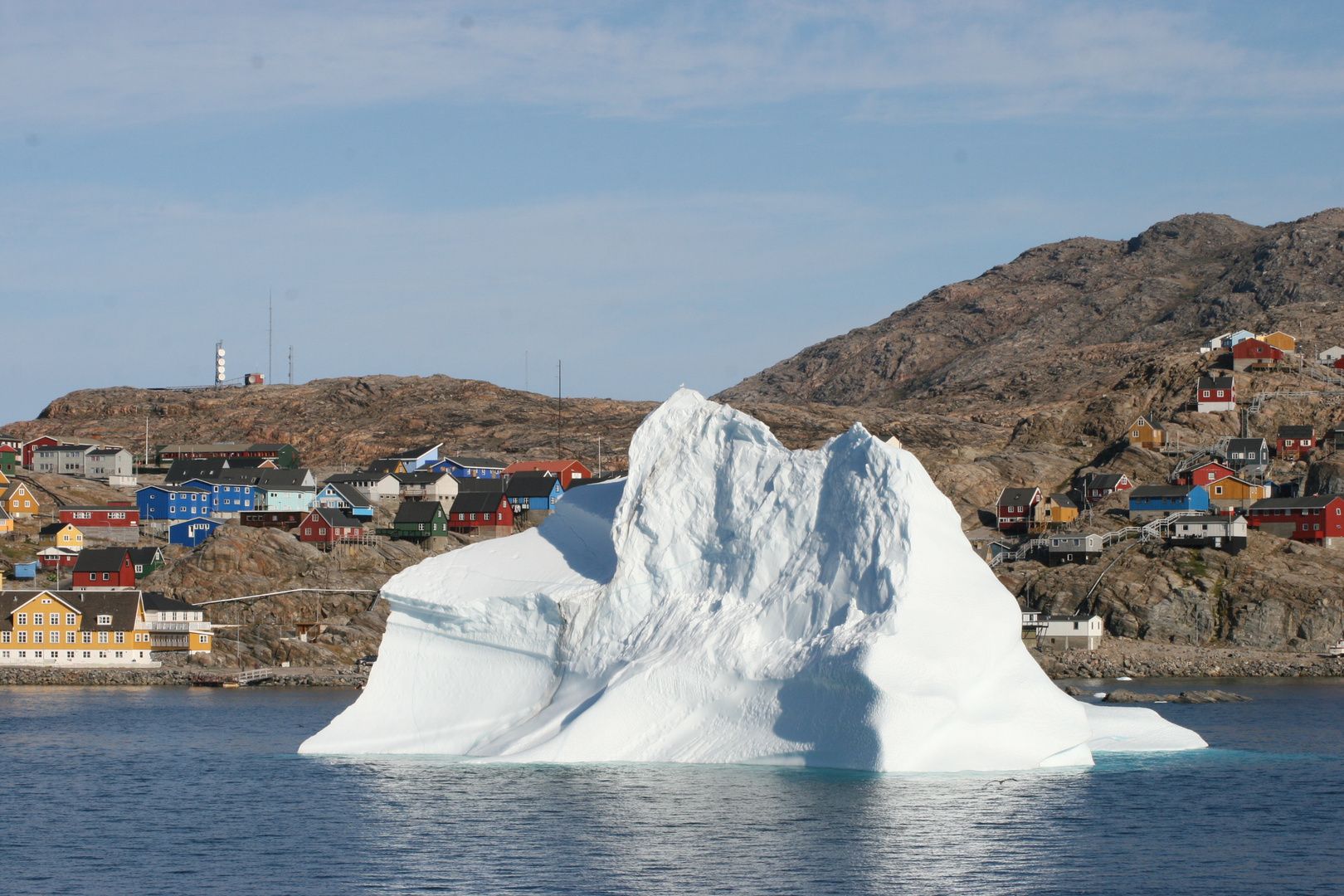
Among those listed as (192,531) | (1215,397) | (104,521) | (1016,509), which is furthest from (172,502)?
(1215,397)

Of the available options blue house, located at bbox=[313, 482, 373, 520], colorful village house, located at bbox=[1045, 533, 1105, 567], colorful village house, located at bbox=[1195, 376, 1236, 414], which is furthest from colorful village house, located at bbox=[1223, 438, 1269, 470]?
blue house, located at bbox=[313, 482, 373, 520]

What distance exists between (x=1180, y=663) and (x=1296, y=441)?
29.7m

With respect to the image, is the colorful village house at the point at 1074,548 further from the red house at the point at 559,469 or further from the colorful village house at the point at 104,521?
the colorful village house at the point at 104,521

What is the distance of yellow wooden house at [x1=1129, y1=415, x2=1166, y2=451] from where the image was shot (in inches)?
3784

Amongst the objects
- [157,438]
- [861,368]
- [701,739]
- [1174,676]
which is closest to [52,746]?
[701,739]

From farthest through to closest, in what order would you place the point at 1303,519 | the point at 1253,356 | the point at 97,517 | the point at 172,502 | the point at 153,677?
the point at 1253,356 → the point at 172,502 → the point at 97,517 → the point at 1303,519 → the point at 153,677

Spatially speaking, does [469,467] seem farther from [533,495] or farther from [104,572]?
[104,572]

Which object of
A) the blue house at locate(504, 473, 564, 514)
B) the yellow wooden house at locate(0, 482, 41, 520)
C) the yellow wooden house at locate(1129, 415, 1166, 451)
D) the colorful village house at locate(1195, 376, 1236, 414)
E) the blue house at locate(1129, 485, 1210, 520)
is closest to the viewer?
the blue house at locate(1129, 485, 1210, 520)

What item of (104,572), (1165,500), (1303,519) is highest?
(1165,500)

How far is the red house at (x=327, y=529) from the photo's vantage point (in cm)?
8469

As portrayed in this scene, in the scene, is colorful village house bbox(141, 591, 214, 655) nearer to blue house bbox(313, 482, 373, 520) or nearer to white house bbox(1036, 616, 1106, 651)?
blue house bbox(313, 482, 373, 520)

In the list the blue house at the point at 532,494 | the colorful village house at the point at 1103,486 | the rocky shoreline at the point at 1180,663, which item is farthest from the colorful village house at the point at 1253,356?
the blue house at the point at 532,494

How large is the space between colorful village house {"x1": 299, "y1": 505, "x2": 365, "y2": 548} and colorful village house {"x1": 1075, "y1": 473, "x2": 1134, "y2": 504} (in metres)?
45.3

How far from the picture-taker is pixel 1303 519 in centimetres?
7981
